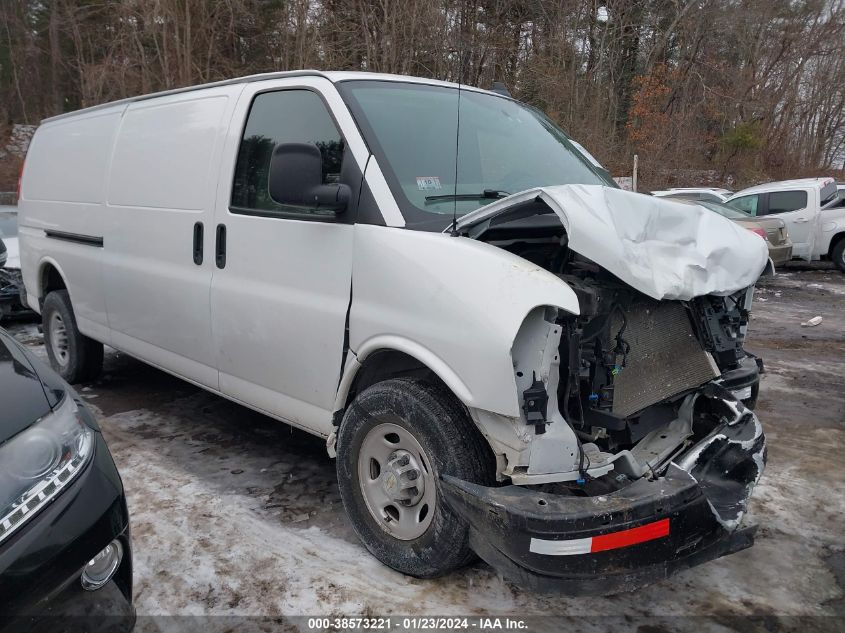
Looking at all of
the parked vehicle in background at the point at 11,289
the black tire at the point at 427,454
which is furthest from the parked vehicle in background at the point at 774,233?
the black tire at the point at 427,454

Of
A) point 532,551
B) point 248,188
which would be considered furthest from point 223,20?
point 532,551

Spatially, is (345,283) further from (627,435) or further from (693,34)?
(693,34)

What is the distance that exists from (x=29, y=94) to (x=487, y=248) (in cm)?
2672

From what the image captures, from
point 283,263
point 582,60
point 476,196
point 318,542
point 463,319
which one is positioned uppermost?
point 582,60

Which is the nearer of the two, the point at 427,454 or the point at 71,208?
the point at 427,454

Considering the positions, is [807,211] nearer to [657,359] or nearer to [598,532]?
[657,359]

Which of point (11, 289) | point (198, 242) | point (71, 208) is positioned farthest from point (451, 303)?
point (11, 289)

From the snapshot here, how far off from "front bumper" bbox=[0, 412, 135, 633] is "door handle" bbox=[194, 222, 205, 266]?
1731 millimetres

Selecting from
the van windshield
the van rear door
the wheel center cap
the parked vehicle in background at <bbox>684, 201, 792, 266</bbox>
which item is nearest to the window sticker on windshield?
the van windshield

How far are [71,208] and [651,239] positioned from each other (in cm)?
442

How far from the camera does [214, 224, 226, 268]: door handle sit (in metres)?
3.64

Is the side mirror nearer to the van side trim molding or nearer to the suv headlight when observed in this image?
the suv headlight

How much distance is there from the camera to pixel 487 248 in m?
2.59

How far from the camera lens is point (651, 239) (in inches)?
106
